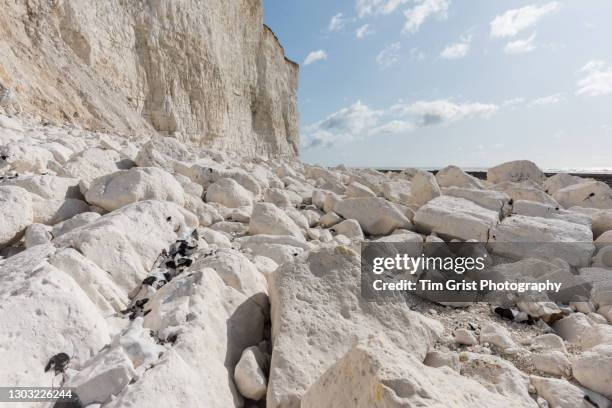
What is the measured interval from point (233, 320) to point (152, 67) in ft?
46.7

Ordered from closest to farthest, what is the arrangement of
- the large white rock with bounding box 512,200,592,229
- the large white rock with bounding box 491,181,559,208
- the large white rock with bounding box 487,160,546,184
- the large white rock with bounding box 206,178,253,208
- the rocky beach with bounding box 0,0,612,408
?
the rocky beach with bounding box 0,0,612,408 < the large white rock with bounding box 206,178,253,208 < the large white rock with bounding box 512,200,592,229 < the large white rock with bounding box 491,181,559,208 < the large white rock with bounding box 487,160,546,184

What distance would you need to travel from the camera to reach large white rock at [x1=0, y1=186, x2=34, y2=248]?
6.23 feet

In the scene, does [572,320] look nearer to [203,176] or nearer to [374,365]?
[374,365]

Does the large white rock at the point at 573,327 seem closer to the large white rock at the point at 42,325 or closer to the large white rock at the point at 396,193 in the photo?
the large white rock at the point at 42,325

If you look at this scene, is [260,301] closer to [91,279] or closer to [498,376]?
[91,279]

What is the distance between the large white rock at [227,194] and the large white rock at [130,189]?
752mm

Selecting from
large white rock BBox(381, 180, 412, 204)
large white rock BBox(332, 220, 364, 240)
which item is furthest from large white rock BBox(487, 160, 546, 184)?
large white rock BBox(332, 220, 364, 240)

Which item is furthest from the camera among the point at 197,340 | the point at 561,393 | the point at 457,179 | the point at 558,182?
the point at 558,182

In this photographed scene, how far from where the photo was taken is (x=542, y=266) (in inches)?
103

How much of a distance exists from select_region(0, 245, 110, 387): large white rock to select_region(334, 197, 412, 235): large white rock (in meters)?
2.68

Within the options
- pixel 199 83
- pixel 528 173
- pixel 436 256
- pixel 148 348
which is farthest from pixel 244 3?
pixel 148 348

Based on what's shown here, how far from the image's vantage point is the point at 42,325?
3.71 feet

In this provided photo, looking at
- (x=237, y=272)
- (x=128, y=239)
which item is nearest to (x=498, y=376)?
(x=237, y=272)

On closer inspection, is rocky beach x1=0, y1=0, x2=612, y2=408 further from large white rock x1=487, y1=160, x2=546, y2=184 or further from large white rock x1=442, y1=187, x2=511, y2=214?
large white rock x1=487, y1=160, x2=546, y2=184
